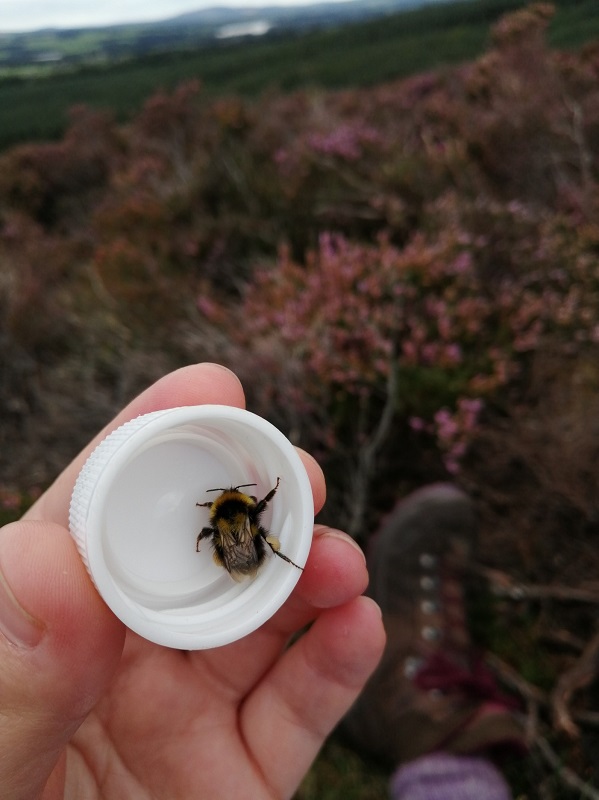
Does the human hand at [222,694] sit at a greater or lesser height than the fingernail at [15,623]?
lesser

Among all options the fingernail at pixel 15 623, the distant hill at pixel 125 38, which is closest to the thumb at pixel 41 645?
the fingernail at pixel 15 623

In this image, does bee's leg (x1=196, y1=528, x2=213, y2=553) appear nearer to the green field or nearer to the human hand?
the human hand

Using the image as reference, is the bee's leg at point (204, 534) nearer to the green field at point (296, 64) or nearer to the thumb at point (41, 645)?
the thumb at point (41, 645)

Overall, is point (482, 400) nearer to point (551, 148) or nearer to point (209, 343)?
point (209, 343)

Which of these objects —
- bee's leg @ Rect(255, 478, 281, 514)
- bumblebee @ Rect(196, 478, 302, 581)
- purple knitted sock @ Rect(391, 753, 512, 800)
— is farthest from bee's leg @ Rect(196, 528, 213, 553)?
purple knitted sock @ Rect(391, 753, 512, 800)

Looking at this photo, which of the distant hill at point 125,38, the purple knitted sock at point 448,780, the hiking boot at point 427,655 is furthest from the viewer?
the distant hill at point 125,38

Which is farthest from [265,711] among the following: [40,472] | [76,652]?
[40,472]

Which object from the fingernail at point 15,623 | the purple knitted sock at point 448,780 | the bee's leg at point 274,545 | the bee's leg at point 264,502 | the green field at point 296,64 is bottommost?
the purple knitted sock at point 448,780
